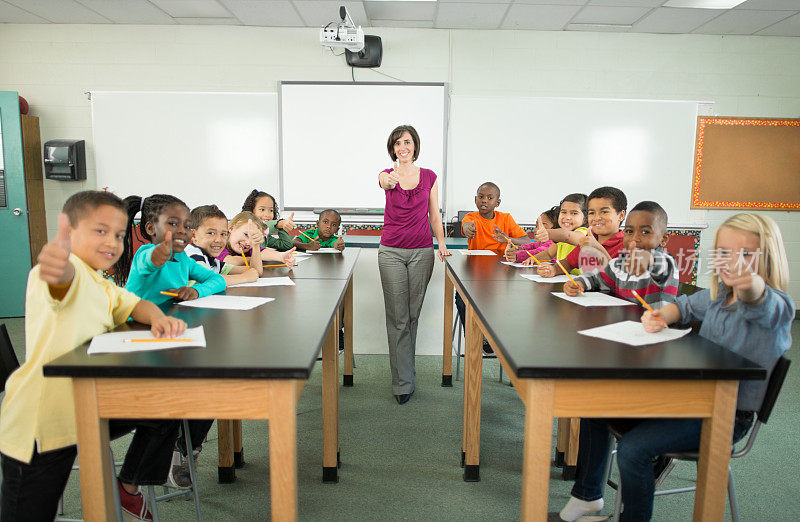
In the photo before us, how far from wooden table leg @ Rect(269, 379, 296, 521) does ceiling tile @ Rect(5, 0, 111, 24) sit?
4.69 meters

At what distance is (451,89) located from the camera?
186 inches

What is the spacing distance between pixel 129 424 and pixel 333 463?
901mm

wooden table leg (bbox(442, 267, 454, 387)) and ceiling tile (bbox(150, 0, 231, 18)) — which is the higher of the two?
ceiling tile (bbox(150, 0, 231, 18))

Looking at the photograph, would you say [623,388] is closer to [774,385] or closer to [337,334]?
[774,385]

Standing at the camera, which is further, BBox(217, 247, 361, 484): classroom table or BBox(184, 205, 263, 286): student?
BBox(184, 205, 263, 286): student

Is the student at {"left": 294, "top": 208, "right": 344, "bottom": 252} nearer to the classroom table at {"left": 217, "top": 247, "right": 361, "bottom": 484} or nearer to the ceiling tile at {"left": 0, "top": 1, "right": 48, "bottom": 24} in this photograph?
the classroom table at {"left": 217, "top": 247, "right": 361, "bottom": 484}

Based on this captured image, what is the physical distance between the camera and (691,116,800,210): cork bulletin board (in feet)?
15.9

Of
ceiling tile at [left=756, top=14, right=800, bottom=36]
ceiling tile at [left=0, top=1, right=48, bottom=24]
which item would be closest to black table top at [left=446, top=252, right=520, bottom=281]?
ceiling tile at [left=756, top=14, right=800, bottom=36]

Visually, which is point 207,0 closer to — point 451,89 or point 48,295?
point 451,89

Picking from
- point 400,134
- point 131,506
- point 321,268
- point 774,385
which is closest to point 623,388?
point 774,385

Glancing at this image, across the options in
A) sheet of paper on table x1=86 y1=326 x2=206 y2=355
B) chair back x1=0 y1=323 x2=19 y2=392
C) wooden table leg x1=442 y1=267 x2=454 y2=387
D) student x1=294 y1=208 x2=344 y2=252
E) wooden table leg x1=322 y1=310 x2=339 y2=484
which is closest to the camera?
sheet of paper on table x1=86 y1=326 x2=206 y2=355

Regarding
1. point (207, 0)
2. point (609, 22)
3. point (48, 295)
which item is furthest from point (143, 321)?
point (609, 22)

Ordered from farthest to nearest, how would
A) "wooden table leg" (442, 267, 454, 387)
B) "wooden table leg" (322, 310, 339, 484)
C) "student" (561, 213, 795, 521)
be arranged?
"wooden table leg" (442, 267, 454, 387), "wooden table leg" (322, 310, 339, 484), "student" (561, 213, 795, 521)

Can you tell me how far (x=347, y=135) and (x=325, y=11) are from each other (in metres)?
1.07
